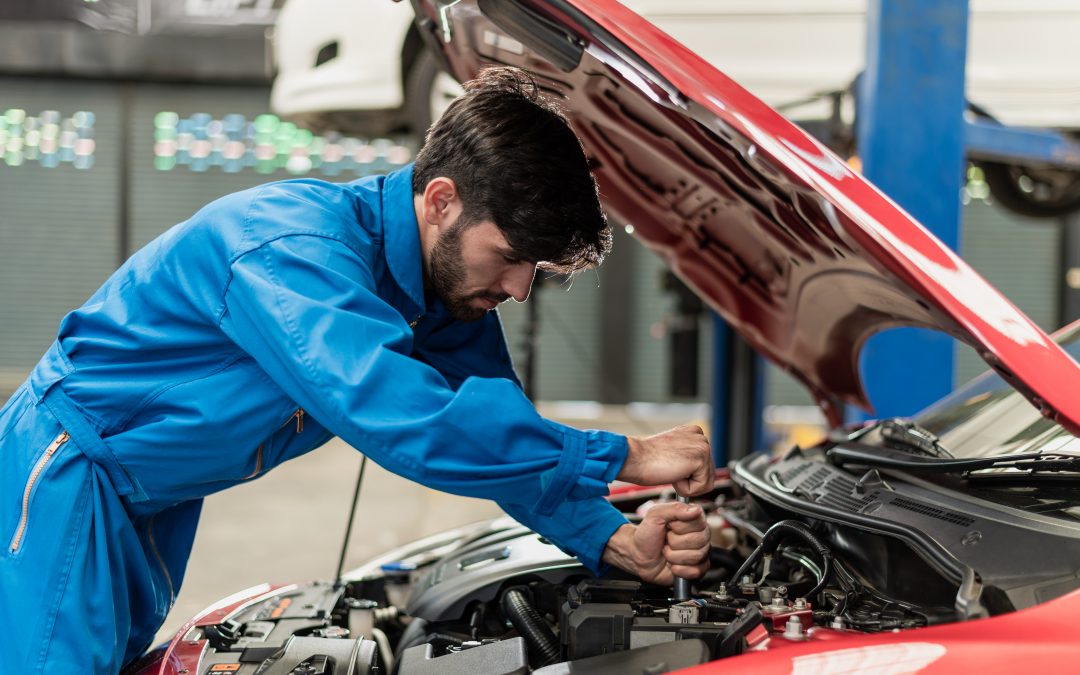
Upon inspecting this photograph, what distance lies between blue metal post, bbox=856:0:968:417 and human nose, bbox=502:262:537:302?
180cm

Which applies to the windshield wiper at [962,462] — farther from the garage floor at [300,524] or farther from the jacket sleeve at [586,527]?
the garage floor at [300,524]

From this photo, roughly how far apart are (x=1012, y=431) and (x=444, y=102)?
2.93 metres

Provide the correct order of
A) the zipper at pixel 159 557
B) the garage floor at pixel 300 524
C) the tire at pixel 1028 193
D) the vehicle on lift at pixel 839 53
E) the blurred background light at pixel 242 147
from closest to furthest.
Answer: the zipper at pixel 159 557
the vehicle on lift at pixel 839 53
the garage floor at pixel 300 524
the tire at pixel 1028 193
the blurred background light at pixel 242 147

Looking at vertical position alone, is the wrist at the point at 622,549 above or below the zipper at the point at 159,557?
above

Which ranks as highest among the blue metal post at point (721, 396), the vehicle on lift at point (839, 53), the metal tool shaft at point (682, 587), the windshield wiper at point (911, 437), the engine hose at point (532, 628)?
the vehicle on lift at point (839, 53)

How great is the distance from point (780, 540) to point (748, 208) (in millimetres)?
575

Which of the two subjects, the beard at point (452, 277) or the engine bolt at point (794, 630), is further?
the beard at point (452, 277)

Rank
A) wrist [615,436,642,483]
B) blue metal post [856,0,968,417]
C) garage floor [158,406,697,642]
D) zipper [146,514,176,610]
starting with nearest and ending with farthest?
1. wrist [615,436,642,483]
2. zipper [146,514,176,610]
3. blue metal post [856,0,968,417]
4. garage floor [158,406,697,642]

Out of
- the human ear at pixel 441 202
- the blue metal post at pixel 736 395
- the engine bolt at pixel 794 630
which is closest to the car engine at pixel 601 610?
the engine bolt at pixel 794 630

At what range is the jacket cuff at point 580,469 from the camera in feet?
3.72

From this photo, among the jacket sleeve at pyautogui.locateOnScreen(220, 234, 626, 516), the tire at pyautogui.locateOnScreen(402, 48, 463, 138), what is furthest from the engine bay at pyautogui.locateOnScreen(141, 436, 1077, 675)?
the tire at pyautogui.locateOnScreen(402, 48, 463, 138)

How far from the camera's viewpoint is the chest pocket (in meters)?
1.38

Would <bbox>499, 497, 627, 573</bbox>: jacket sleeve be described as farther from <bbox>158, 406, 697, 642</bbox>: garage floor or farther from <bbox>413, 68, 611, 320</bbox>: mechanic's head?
<bbox>158, 406, 697, 642</bbox>: garage floor

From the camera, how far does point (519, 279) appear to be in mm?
1361
